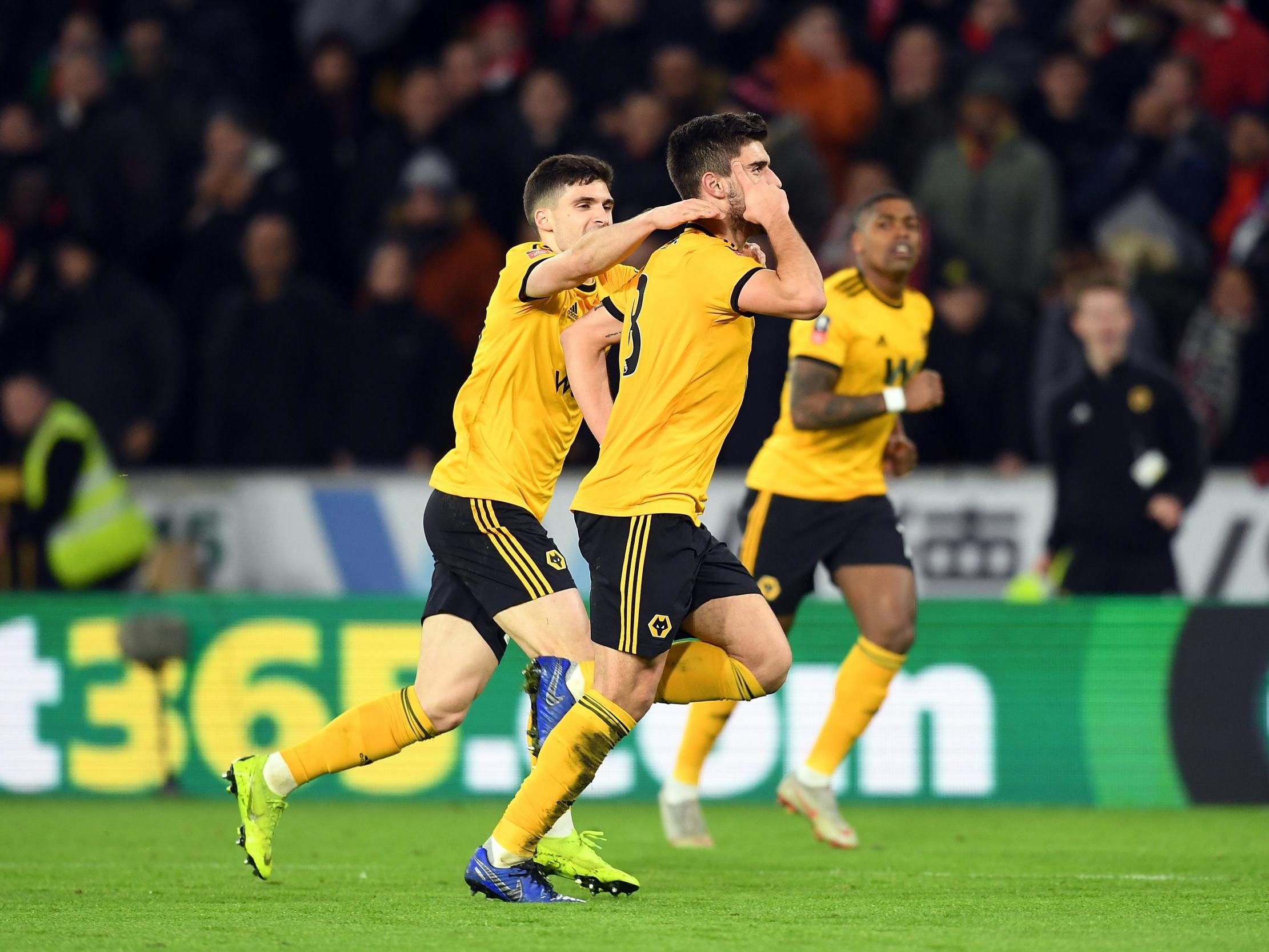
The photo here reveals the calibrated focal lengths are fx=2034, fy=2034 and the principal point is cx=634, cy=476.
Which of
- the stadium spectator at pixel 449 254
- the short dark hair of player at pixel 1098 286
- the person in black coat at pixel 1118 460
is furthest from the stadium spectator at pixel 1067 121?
the stadium spectator at pixel 449 254

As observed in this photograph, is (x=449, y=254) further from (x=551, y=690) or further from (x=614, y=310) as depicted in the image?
(x=551, y=690)

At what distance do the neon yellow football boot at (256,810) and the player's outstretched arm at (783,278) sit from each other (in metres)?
2.26

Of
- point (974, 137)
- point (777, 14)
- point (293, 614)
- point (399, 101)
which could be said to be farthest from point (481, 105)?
point (293, 614)

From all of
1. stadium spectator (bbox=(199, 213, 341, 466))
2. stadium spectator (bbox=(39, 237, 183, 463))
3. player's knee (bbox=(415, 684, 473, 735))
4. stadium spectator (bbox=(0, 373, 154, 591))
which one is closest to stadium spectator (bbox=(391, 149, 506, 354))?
stadium spectator (bbox=(199, 213, 341, 466))

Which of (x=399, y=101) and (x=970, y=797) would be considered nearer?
(x=970, y=797)

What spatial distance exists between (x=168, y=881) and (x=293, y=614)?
11.3ft

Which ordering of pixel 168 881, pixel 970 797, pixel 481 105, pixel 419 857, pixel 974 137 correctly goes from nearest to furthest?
pixel 168 881, pixel 419 857, pixel 970 797, pixel 974 137, pixel 481 105

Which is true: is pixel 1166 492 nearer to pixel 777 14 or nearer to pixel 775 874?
pixel 775 874

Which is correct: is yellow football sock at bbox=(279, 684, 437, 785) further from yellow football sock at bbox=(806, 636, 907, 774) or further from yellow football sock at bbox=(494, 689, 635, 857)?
yellow football sock at bbox=(806, 636, 907, 774)

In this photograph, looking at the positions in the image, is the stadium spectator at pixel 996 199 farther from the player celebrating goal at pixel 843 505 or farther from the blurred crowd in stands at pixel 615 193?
→ the player celebrating goal at pixel 843 505

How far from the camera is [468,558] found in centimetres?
649

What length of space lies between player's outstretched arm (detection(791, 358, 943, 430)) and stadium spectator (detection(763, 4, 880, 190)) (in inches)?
225

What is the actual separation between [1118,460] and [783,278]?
4.78 m

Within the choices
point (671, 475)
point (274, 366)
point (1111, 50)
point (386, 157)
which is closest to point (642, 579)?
point (671, 475)
